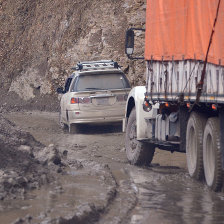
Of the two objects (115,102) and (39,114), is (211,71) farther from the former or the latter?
(39,114)

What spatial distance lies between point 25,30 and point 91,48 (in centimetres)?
814

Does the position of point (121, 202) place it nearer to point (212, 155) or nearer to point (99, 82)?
point (212, 155)

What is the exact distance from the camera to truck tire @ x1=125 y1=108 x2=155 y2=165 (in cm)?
1429

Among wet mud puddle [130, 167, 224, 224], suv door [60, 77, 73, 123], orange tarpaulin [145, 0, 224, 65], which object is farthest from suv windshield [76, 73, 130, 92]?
wet mud puddle [130, 167, 224, 224]

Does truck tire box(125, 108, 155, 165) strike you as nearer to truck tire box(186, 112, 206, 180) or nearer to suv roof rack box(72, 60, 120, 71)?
truck tire box(186, 112, 206, 180)

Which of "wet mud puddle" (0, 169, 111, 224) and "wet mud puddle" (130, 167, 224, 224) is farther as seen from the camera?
"wet mud puddle" (130, 167, 224, 224)

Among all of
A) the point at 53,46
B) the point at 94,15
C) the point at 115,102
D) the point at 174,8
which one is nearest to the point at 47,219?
the point at 174,8

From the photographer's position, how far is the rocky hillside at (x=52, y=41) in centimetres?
3167

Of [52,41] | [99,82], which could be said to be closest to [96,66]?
[99,82]

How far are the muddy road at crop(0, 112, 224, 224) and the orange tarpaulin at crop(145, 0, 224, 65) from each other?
200 cm

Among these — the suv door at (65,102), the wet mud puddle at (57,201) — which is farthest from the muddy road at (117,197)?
the suv door at (65,102)

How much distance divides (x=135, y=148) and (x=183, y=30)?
3495mm

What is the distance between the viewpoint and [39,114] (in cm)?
3180

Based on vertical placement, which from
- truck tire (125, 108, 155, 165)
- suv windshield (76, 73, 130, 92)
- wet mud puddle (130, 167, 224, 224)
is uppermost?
suv windshield (76, 73, 130, 92)
